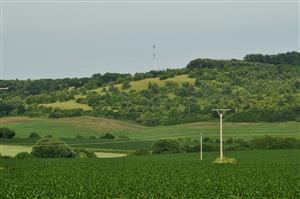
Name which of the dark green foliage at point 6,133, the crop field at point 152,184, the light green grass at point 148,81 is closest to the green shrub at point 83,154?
the dark green foliage at point 6,133

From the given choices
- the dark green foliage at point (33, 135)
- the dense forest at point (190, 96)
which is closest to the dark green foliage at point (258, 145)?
the dense forest at point (190, 96)

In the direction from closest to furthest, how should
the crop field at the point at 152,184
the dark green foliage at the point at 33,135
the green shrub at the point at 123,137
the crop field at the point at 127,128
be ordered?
the crop field at the point at 152,184, the crop field at the point at 127,128, the green shrub at the point at 123,137, the dark green foliage at the point at 33,135

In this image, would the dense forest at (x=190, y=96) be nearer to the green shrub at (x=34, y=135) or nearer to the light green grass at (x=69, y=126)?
the light green grass at (x=69, y=126)

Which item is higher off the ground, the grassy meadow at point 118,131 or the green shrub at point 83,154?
the grassy meadow at point 118,131

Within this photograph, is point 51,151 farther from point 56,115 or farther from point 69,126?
point 56,115

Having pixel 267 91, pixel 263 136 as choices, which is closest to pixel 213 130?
pixel 263 136

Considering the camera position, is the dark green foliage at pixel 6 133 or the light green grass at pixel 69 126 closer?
the dark green foliage at pixel 6 133

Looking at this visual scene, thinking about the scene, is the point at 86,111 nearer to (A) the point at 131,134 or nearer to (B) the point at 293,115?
(A) the point at 131,134

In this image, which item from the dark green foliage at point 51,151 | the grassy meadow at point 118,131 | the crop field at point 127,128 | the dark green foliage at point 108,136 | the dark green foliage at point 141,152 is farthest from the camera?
the dark green foliage at point 108,136

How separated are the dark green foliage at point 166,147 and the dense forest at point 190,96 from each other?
26.2 metres

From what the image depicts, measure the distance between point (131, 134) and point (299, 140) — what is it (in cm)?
3200

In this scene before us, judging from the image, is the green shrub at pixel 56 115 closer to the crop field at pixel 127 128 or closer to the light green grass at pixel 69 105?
the crop field at pixel 127 128

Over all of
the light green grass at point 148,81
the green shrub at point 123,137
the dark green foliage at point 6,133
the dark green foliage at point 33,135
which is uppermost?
the light green grass at point 148,81

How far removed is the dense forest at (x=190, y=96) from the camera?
128m
